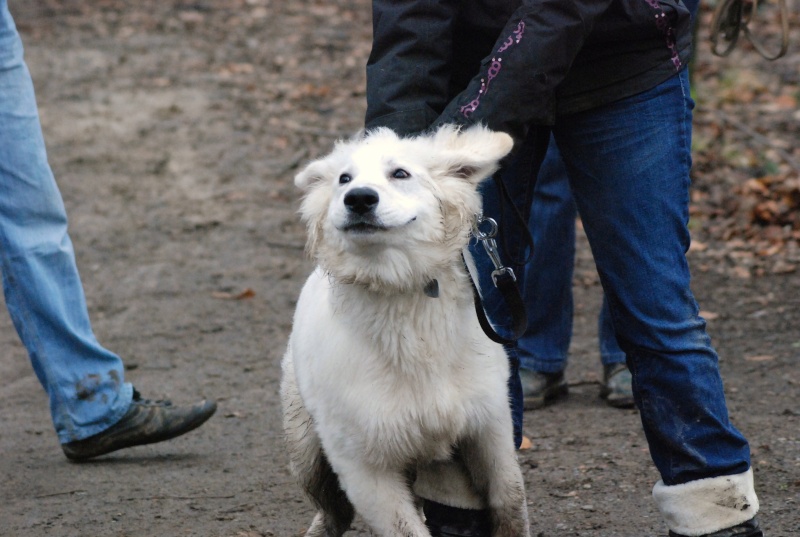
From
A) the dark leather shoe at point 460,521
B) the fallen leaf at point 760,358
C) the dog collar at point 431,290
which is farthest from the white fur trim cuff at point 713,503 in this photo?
the fallen leaf at point 760,358

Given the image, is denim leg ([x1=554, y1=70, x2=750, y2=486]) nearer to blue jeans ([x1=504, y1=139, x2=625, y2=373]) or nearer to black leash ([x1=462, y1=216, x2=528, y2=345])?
black leash ([x1=462, y1=216, x2=528, y2=345])

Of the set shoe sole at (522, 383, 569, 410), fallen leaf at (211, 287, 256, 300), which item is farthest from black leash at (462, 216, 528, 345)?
fallen leaf at (211, 287, 256, 300)

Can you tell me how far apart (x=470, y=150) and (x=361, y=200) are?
1.11 ft

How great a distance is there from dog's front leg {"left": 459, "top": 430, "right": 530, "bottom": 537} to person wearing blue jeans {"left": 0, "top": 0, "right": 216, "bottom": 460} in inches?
64.9

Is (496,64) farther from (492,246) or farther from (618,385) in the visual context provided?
(618,385)

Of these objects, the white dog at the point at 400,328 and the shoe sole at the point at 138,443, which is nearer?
the white dog at the point at 400,328

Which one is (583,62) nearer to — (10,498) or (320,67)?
(10,498)

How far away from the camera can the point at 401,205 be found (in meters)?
2.83

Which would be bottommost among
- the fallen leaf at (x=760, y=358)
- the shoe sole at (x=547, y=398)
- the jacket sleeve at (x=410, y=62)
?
the shoe sole at (x=547, y=398)

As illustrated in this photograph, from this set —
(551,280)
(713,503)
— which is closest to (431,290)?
(713,503)

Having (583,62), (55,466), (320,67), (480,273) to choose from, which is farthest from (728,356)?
(320,67)

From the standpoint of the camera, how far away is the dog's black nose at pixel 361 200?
2.76 metres

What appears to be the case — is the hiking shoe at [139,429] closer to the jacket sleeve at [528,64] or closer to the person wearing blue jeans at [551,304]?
the person wearing blue jeans at [551,304]

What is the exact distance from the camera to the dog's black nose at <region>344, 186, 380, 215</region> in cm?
276
